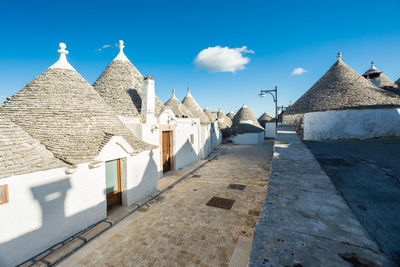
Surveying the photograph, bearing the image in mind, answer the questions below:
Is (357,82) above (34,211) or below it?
above

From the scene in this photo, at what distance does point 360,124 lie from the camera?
1409 centimetres

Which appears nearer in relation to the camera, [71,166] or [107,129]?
[71,166]

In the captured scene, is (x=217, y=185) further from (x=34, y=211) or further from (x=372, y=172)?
(x=34, y=211)

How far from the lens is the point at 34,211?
4055 mm

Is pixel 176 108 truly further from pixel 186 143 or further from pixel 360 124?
pixel 360 124

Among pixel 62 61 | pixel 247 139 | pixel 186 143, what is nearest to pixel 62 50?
pixel 62 61

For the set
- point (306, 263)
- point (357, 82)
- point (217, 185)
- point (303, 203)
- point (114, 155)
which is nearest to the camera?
point (306, 263)

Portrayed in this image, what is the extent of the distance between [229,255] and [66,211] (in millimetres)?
4487

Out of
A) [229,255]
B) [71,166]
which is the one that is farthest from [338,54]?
[71,166]

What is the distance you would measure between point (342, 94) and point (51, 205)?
22.2 meters

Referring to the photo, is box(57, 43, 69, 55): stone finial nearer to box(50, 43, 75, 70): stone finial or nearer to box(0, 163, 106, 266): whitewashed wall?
box(50, 43, 75, 70): stone finial

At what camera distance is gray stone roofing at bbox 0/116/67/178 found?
379 cm

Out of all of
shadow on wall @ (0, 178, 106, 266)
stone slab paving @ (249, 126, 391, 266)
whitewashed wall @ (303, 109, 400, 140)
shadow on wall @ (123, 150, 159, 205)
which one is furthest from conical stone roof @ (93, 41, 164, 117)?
whitewashed wall @ (303, 109, 400, 140)

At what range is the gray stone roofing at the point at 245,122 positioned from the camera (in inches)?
1128
